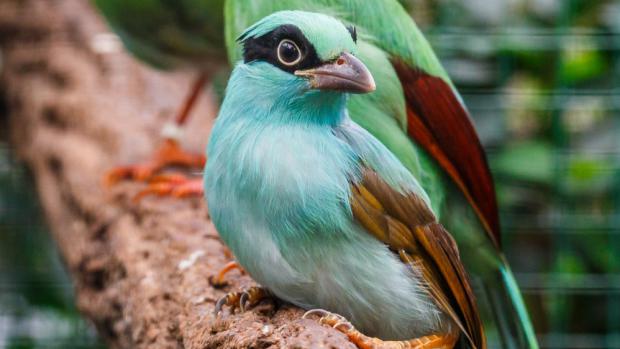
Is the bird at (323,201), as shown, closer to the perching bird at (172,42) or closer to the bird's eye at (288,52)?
the bird's eye at (288,52)

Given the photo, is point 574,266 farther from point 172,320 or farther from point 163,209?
point 172,320

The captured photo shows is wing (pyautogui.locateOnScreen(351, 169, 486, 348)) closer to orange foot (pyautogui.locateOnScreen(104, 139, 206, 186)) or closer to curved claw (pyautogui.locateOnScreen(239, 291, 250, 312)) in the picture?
curved claw (pyautogui.locateOnScreen(239, 291, 250, 312))

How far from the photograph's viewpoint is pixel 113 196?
9.75ft

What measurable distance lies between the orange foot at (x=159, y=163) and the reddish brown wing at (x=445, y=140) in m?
1.11

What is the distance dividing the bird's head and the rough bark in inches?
15.5

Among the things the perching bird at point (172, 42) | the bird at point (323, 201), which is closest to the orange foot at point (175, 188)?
the perching bird at point (172, 42)

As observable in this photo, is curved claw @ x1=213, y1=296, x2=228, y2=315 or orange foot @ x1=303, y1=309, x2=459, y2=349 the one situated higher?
orange foot @ x1=303, y1=309, x2=459, y2=349

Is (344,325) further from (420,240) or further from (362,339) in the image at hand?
(420,240)

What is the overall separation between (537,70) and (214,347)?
8.85 feet

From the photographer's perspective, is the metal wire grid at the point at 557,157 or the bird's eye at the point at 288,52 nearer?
the bird's eye at the point at 288,52

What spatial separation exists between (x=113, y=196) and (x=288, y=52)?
1.47 meters

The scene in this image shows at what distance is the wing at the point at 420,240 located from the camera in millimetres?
1657

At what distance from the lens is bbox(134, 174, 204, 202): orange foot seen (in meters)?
2.87

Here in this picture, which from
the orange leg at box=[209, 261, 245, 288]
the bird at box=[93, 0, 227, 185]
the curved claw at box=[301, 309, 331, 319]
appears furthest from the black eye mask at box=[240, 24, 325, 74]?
the bird at box=[93, 0, 227, 185]
